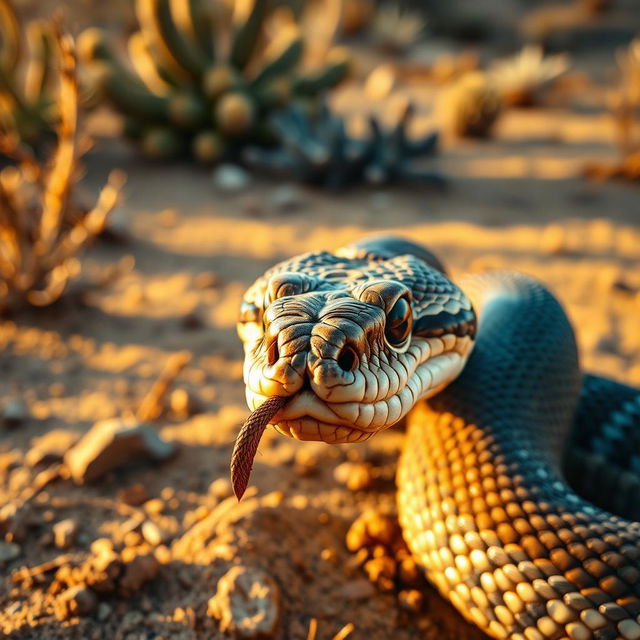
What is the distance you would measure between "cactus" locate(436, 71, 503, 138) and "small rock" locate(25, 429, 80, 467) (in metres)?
6.12

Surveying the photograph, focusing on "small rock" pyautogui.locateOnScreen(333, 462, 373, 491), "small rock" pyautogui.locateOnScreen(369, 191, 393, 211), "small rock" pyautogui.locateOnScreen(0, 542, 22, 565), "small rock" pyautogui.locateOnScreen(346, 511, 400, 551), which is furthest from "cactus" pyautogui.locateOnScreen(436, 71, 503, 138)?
"small rock" pyautogui.locateOnScreen(0, 542, 22, 565)

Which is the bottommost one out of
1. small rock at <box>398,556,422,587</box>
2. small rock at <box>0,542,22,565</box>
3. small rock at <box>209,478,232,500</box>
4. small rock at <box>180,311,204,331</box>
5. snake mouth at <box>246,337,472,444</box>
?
small rock at <box>180,311,204,331</box>

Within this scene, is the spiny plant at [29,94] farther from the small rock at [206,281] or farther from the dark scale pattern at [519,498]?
the dark scale pattern at [519,498]

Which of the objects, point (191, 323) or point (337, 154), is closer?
point (191, 323)

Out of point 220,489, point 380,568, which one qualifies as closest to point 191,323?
point 220,489

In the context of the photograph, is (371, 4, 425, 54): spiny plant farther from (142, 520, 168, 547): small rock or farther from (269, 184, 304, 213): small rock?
(142, 520, 168, 547): small rock

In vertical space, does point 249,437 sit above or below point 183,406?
above

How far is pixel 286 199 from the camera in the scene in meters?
5.70

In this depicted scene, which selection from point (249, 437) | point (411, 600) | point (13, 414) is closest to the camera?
point (249, 437)

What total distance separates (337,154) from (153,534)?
14.4ft

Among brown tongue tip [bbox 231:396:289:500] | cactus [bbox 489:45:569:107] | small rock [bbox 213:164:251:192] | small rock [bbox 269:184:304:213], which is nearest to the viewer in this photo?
brown tongue tip [bbox 231:396:289:500]

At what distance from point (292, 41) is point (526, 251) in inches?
151

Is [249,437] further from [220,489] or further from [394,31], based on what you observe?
[394,31]

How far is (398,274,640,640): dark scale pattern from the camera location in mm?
1715
